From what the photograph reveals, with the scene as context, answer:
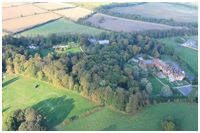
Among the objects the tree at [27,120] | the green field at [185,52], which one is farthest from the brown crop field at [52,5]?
the tree at [27,120]

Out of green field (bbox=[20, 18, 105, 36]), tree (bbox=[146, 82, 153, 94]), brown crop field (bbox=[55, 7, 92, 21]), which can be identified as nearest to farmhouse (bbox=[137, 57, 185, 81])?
tree (bbox=[146, 82, 153, 94])

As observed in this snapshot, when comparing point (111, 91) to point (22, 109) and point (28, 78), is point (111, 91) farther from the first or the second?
point (28, 78)

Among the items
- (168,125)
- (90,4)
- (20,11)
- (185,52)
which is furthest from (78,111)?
(90,4)

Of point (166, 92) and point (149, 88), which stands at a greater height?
point (149, 88)

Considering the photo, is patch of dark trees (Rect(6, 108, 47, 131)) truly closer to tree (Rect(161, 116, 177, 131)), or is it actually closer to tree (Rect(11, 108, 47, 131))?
tree (Rect(11, 108, 47, 131))

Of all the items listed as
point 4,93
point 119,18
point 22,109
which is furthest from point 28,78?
point 119,18

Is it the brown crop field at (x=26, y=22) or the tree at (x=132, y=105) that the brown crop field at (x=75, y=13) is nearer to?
the brown crop field at (x=26, y=22)

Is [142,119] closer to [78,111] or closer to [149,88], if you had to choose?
[149,88]
